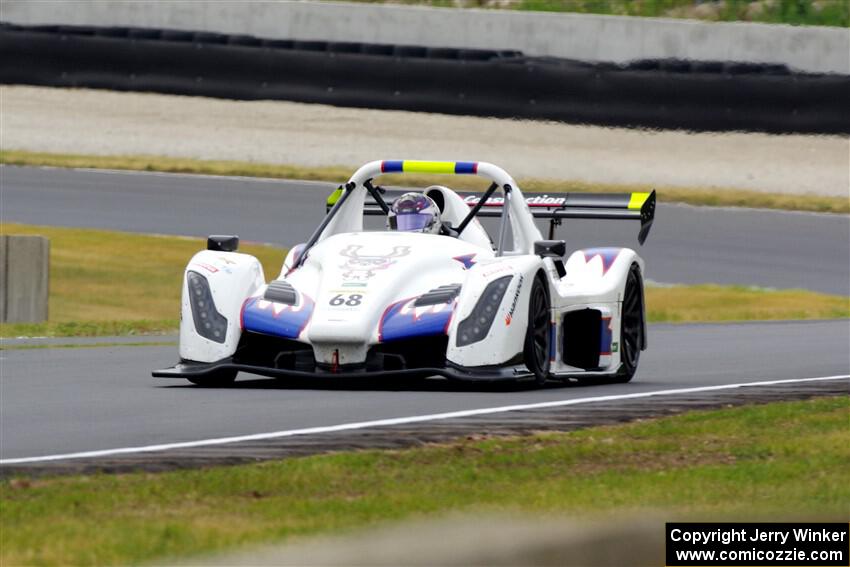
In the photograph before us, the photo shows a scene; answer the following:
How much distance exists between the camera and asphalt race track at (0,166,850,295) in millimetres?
25422

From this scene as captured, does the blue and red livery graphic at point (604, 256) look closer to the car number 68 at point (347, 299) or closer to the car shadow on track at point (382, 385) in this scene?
the car shadow on track at point (382, 385)

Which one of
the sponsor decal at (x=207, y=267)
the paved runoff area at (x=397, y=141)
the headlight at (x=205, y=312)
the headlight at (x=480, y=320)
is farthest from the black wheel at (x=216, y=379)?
the paved runoff area at (x=397, y=141)

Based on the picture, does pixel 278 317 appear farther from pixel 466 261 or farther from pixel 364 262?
pixel 466 261

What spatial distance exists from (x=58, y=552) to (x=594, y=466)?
2931mm

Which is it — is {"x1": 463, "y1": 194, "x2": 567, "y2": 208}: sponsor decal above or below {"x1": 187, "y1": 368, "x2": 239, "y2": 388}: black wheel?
above

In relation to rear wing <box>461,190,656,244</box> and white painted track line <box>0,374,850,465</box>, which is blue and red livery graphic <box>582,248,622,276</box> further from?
white painted track line <box>0,374,850,465</box>

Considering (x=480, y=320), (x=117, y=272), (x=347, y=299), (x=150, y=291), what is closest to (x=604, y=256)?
(x=480, y=320)

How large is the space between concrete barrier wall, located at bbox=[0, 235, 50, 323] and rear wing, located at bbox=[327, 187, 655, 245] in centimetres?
714

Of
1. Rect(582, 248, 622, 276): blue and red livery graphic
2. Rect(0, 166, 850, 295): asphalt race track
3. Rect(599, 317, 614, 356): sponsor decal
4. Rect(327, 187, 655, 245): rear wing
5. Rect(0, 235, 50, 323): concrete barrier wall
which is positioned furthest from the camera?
Rect(0, 166, 850, 295): asphalt race track

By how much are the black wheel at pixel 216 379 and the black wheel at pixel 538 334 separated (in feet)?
5.69

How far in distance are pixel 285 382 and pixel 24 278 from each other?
28.8ft

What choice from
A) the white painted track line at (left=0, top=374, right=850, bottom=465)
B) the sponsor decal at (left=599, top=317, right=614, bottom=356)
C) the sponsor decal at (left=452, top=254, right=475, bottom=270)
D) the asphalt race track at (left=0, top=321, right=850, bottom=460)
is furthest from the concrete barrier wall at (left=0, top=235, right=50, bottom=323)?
the white painted track line at (left=0, top=374, right=850, bottom=465)

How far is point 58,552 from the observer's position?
610 centimetres

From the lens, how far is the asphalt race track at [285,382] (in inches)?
373
